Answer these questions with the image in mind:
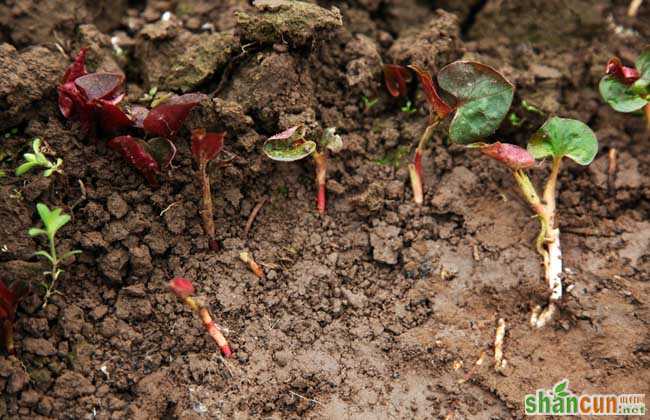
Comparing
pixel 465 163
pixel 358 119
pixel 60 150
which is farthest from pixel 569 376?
pixel 60 150

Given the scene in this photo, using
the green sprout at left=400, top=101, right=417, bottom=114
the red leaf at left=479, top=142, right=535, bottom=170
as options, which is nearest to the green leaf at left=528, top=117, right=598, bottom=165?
the red leaf at left=479, top=142, right=535, bottom=170

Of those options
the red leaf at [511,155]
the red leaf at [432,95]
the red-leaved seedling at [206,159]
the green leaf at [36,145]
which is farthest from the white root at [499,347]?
the green leaf at [36,145]

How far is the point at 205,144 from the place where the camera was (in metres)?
2.24

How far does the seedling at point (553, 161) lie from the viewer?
243 cm

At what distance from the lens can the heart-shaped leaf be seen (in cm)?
241

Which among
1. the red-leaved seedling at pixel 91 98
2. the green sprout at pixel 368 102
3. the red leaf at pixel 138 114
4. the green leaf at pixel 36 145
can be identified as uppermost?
the red-leaved seedling at pixel 91 98

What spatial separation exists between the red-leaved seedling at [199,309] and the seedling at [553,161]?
3.74 ft

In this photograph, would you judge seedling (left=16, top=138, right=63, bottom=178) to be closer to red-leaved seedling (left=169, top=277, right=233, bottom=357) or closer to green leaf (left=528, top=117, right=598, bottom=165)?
red-leaved seedling (left=169, top=277, right=233, bottom=357)

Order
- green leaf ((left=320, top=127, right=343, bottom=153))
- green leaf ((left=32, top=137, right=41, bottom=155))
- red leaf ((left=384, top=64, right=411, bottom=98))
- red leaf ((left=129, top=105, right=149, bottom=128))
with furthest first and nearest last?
A: 1. red leaf ((left=384, top=64, right=411, bottom=98))
2. green leaf ((left=320, top=127, right=343, bottom=153))
3. red leaf ((left=129, top=105, right=149, bottom=128))
4. green leaf ((left=32, top=137, right=41, bottom=155))

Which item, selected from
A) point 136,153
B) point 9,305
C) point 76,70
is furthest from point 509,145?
point 9,305

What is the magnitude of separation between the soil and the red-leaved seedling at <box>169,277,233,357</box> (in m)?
0.06

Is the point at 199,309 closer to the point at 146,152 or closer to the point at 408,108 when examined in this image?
the point at 146,152

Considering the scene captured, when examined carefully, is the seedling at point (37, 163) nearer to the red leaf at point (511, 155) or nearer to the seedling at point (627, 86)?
the red leaf at point (511, 155)

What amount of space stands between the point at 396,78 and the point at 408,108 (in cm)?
14
